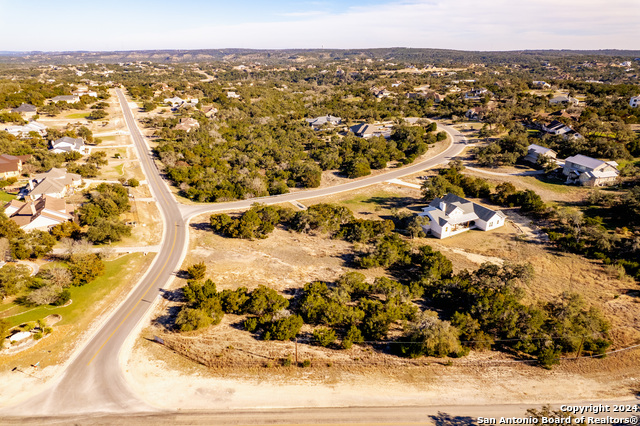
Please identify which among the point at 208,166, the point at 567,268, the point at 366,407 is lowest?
the point at 366,407

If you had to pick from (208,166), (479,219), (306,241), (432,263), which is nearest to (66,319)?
(306,241)

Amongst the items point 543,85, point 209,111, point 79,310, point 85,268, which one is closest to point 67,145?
point 209,111

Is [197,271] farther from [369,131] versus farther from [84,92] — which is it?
[84,92]

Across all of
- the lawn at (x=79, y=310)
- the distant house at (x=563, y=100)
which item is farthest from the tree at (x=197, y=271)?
the distant house at (x=563, y=100)

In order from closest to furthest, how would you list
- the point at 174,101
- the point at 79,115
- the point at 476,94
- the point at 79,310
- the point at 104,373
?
the point at 104,373, the point at 79,310, the point at 79,115, the point at 174,101, the point at 476,94

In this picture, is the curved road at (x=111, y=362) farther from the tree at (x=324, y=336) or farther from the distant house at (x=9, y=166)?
the distant house at (x=9, y=166)

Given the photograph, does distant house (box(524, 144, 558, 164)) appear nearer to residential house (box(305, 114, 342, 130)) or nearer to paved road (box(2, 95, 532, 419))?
residential house (box(305, 114, 342, 130))

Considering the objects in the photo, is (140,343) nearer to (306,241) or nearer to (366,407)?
(366,407)
